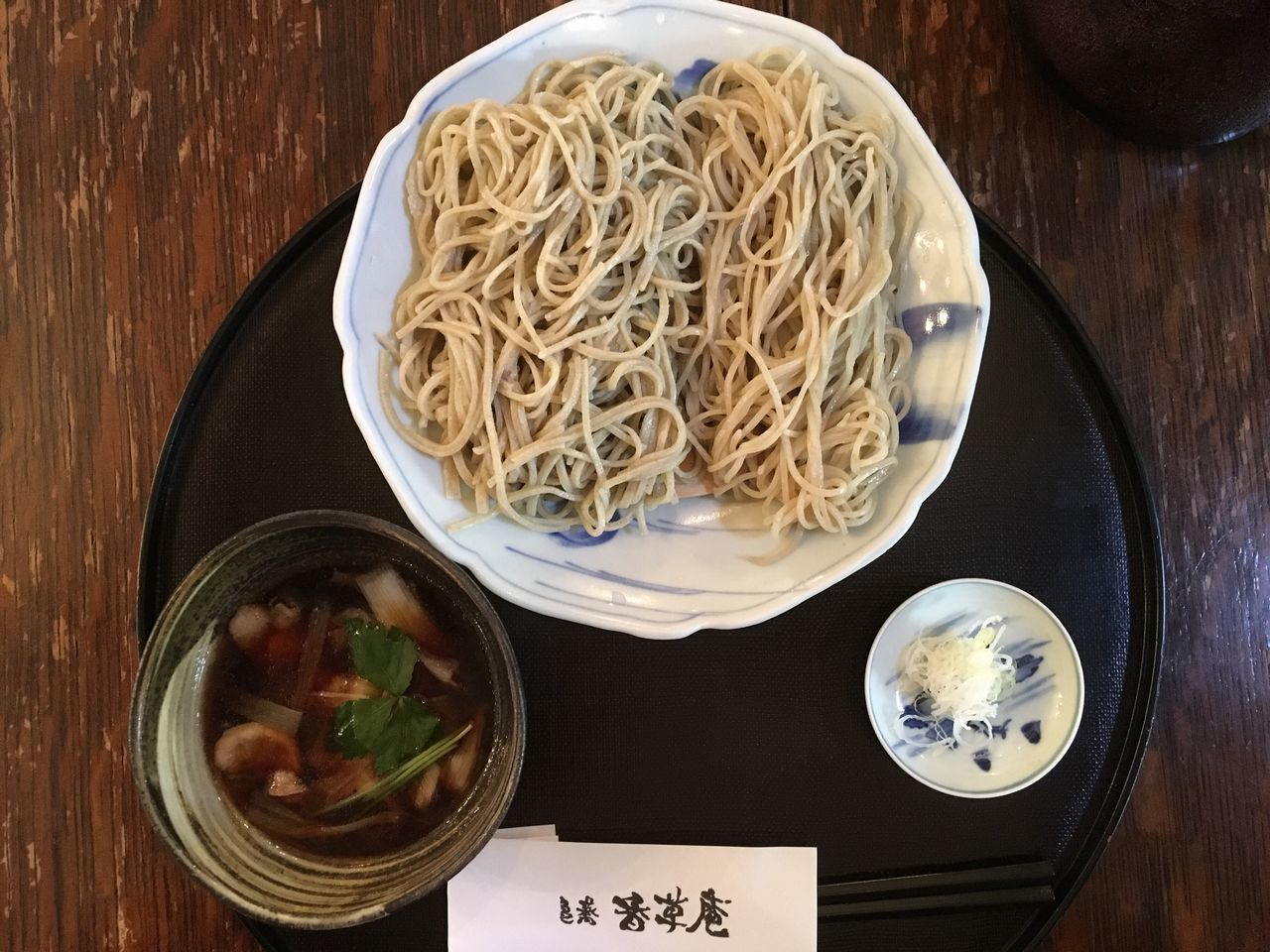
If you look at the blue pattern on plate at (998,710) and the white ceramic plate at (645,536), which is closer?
the white ceramic plate at (645,536)

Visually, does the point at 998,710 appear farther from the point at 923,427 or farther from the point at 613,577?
the point at 613,577

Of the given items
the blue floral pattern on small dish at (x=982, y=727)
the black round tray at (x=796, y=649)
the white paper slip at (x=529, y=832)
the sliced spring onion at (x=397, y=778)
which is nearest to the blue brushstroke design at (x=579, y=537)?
the black round tray at (x=796, y=649)

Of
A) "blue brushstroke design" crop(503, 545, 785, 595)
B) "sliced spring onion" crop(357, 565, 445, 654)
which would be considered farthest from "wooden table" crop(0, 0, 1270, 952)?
"blue brushstroke design" crop(503, 545, 785, 595)

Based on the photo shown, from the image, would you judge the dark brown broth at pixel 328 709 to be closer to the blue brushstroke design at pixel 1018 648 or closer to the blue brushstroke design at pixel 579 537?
the blue brushstroke design at pixel 579 537

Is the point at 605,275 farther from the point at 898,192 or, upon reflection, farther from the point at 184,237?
the point at 184,237

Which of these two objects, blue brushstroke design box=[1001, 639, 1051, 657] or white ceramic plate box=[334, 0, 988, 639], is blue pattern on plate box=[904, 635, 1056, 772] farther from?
white ceramic plate box=[334, 0, 988, 639]

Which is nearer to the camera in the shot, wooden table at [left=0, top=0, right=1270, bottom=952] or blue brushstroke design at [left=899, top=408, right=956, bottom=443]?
blue brushstroke design at [left=899, top=408, right=956, bottom=443]

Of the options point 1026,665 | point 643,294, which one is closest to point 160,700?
point 643,294
